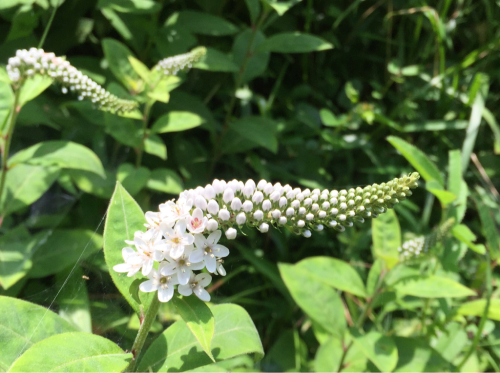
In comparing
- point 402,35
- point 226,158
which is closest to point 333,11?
point 402,35

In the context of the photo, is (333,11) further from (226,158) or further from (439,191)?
(439,191)

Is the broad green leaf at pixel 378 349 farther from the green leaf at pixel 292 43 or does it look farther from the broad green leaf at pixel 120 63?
the broad green leaf at pixel 120 63

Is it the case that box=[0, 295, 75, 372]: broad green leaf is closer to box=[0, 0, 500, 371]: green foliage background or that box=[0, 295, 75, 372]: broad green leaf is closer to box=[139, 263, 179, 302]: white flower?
box=[0, 0, 500, 371]: green foliage background

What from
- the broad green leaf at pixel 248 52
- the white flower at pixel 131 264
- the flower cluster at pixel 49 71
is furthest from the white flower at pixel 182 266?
the broad green leaf at pixel 248 52

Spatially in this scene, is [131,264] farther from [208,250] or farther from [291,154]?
[291,154]

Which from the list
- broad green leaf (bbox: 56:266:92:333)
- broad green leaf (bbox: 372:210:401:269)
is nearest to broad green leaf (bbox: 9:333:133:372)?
broad green leaf (bbox: 56:266:92:333)

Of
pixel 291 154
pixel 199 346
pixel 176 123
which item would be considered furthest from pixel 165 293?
pixel 291 154
